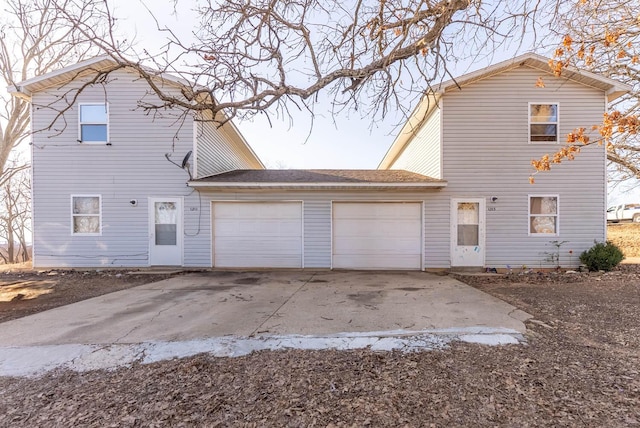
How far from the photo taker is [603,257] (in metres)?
7.54

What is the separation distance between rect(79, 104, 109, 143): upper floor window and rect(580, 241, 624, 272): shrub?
1397 centimetres

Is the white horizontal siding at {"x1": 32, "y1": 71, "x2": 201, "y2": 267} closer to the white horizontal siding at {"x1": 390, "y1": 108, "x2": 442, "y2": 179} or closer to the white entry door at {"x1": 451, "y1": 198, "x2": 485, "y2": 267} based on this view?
the white horizontal siding at {"x1": 390, "y1": 108, "x2": 442, "y2": 179}

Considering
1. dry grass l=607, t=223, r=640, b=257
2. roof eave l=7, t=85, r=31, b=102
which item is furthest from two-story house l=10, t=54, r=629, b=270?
dry grass l=607, t=223, r=640, b=257

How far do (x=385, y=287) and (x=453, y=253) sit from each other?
3.15m

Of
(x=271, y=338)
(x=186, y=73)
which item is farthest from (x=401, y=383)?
(x=186, y=73)

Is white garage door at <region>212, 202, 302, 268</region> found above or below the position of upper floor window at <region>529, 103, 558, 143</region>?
below

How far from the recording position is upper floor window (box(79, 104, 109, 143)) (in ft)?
26.9

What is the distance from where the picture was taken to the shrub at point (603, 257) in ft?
24.7

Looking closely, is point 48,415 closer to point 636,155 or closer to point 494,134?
point 494,134

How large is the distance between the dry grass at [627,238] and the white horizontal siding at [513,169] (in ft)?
23.0

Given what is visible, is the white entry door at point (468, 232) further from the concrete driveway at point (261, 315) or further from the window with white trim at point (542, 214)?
the concrete driveway at point (261, 315)

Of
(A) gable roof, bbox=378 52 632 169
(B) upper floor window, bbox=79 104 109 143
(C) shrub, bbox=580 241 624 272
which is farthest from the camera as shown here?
(B) upper floor window, bbox=79 104 109 143

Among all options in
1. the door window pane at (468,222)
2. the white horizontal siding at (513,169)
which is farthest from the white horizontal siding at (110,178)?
the door window pane at (468,222)

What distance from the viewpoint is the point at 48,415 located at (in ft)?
6.84
